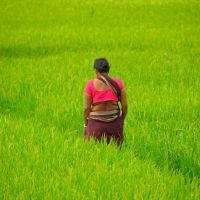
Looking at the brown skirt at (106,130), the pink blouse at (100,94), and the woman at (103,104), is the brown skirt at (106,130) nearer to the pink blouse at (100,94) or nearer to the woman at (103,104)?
the woman at (103,104)

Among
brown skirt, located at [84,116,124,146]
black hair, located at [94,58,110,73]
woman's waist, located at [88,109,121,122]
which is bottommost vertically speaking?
brown skirt, located at [84,116,124,146]

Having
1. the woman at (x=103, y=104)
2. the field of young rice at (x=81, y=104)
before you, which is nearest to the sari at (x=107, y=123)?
the woman at (x=103, y=104)

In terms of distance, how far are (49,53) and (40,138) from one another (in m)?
6.60

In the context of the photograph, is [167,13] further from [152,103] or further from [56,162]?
[56,162]

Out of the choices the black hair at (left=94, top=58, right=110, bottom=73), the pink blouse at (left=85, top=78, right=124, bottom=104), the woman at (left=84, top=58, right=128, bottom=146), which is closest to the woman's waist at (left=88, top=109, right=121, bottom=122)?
the woman at (left=84, top=58, right=128, bottom=146)

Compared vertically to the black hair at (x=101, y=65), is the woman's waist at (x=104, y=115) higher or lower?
lower

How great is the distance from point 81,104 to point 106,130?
2060 millimetres

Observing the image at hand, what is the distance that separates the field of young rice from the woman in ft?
0.58

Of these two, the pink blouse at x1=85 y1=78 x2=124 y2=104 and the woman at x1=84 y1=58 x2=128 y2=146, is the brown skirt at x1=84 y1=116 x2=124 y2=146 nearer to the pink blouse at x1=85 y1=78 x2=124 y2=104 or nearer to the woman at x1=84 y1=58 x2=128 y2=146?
the woman at x1=84 y1=58 x2=128 y2=146

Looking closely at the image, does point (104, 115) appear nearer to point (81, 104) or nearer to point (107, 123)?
point (107, 123)

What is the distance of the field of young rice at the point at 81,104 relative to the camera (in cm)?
376

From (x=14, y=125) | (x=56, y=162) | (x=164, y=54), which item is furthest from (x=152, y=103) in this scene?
(x=164, y=54)

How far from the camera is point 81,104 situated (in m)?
6.67

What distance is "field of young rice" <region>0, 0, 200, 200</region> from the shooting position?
3.76 m
